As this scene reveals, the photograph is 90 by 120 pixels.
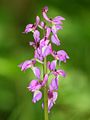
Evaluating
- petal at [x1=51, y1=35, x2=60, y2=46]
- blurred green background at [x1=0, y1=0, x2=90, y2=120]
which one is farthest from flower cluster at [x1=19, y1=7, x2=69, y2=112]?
blurred green background at [x1=0, y1=0, x2=90, y2=120]

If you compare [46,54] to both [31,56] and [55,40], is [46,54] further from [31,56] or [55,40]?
[31,56]

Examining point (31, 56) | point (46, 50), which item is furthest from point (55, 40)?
point (31, 56)

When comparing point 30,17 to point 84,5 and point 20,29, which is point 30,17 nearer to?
point 20,29

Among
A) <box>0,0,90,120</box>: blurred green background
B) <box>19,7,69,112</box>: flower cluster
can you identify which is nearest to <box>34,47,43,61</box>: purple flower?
<box>19,7,69,112</box>: flower cluster

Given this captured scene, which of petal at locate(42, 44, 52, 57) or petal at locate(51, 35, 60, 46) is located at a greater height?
petal at locate(51, 35, 60, 46)

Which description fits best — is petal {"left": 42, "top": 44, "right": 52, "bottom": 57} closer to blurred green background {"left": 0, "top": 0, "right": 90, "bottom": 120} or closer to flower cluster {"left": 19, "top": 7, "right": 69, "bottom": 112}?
flower cluster {"left": 19, "top": 7, "right": 69, "bottom": 112}

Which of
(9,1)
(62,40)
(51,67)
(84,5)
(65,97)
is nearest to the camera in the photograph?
(51,67)

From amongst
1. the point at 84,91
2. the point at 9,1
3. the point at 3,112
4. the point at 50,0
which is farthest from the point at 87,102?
the point at 9,1

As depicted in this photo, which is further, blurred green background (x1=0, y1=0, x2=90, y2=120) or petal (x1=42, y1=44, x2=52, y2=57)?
blurred green background (x1=0, y1=0, x2=90, y2=120)
